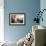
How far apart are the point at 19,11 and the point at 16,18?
338 mm

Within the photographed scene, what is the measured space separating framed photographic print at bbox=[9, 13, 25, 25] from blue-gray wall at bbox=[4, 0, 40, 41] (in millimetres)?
133

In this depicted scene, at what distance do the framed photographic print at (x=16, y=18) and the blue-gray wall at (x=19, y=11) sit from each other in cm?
13

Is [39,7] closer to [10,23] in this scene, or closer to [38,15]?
[38,15]

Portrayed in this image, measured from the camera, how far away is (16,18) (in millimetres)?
6184

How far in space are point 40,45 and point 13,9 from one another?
3.56 meters

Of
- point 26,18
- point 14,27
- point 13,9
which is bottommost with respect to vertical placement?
point 14,27

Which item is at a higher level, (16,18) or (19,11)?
(19,11)

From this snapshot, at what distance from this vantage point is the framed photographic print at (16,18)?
243 inches

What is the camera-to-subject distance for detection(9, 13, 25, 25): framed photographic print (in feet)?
20.2

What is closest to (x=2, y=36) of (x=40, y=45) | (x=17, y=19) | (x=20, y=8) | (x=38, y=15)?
(x=17, y=19)

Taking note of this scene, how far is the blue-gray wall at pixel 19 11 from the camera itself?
20.2ft

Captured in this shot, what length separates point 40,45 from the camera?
286cm

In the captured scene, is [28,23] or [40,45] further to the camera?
[28,23]

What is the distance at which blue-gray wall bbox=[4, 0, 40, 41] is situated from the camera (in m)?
6.15
